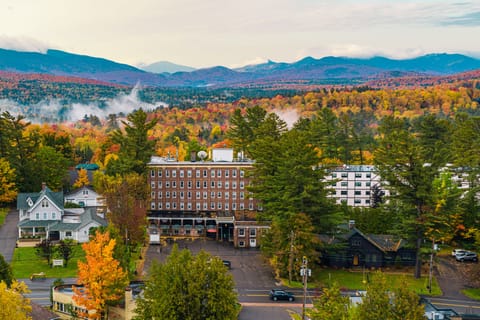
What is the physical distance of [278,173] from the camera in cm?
6856

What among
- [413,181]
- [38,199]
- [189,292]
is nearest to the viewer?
[189,292]

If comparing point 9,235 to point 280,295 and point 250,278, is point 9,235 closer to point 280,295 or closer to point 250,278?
point 250,278

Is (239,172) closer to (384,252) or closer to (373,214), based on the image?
(373,214)

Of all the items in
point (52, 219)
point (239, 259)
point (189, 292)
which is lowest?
point (239, 259)

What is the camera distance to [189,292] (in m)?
36.7

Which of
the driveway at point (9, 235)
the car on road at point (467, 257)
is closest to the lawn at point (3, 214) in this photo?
the driveway at point (9, 235)

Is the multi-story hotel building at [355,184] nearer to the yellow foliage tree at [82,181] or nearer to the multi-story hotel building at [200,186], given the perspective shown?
the multi-story hotel building at [200,186]

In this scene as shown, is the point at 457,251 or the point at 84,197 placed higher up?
the point at 84,197

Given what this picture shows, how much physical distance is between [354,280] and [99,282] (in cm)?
2761

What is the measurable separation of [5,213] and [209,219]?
29.0 metres

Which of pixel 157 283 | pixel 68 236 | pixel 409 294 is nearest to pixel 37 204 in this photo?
pixel 68 236

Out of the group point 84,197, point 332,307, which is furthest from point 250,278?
point 84,197

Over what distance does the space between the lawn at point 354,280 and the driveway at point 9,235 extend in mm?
31563

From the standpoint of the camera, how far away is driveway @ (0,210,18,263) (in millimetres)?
65338
